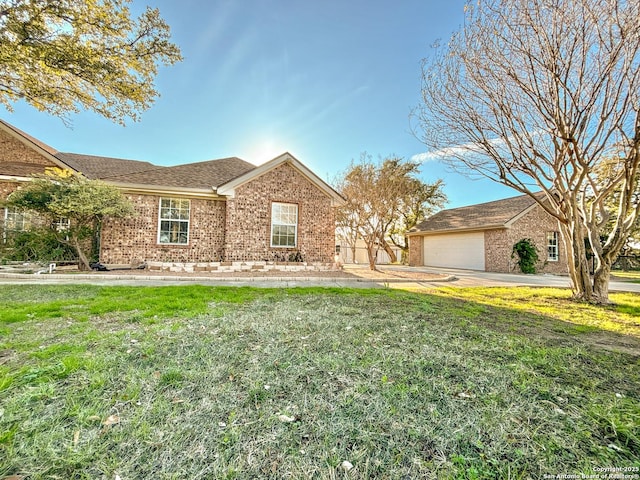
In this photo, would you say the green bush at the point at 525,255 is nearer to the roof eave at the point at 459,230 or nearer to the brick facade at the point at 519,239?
the brick facade at the point at 519,239

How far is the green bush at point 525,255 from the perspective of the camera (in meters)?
14.5

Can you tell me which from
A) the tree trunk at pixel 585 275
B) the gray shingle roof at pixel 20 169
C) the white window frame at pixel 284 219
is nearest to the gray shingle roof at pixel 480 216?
the tree trunk at pixel 585 275

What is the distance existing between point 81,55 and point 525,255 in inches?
794

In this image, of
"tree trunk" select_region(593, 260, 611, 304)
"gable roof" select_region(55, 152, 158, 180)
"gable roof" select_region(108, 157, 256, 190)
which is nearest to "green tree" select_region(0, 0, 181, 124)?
"gable roof" select_region(108, 157, 256, 190)

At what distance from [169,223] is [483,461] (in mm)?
10760

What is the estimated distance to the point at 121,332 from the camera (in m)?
3.07

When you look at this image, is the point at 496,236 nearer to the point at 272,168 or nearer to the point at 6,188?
the point at 272,168

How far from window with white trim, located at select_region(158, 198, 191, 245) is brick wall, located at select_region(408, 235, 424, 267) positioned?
53.8 feet

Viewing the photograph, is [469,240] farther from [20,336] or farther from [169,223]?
[20,336]

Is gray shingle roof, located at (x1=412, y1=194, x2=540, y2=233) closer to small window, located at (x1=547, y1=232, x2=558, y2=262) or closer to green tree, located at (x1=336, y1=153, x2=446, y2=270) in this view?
small window, located at (x1=547, y1=232, x2=558, y2=262)

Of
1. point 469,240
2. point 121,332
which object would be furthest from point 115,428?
point 469,240

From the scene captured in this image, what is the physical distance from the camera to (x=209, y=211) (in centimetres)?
1019

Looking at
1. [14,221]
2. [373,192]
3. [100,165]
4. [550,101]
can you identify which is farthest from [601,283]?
[100,165]

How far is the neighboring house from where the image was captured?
48.4ft
